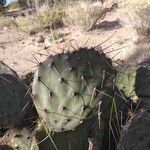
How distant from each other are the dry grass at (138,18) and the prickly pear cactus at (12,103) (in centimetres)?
922

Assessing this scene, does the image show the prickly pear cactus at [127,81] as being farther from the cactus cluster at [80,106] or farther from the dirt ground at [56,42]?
the dirt ground at [56,42]

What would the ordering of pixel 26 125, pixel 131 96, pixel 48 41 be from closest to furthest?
pixel 26 125, pixel 131 96, pixel 48 41

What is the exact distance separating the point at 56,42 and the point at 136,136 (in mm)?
11247

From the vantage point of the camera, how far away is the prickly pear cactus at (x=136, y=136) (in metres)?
3.04

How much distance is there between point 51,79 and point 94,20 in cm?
1336

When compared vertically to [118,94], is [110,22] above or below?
below

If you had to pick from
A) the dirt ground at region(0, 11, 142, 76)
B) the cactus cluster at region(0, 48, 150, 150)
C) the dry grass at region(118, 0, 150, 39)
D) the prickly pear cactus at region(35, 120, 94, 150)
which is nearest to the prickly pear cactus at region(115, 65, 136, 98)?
the cactus cluster at region(0, 48, 150, 150)

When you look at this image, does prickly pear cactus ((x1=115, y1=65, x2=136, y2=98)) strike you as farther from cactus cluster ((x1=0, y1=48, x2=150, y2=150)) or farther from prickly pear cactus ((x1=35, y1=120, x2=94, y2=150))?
prickly pear cactus ((x1=35, y1=120, x2=94, y2=150))

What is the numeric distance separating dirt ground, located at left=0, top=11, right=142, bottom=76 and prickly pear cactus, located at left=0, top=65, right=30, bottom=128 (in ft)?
23.1

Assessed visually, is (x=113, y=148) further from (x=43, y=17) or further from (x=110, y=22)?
(x=43, y=17)

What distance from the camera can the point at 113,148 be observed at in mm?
3654

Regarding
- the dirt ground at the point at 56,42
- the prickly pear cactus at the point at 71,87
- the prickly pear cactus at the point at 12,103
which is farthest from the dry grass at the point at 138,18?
the prickly pear cactus at the point at 71,87

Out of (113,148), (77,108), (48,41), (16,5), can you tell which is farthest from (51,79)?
(16,5)

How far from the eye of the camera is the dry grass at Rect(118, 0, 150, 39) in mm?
13297
